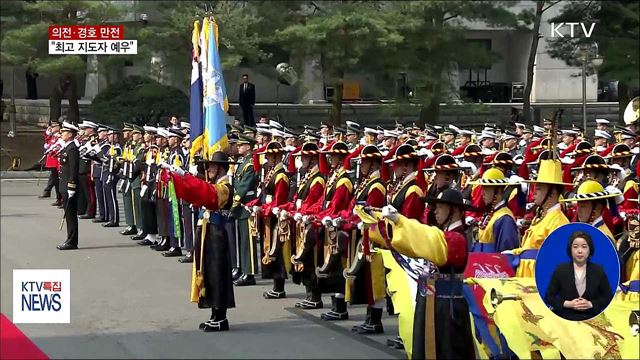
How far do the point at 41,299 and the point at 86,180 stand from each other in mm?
8619

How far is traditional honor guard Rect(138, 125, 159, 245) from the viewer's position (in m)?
16.3

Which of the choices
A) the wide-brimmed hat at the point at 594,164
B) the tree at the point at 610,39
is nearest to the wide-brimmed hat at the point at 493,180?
the wide-brimmed hat at the point at 594,164

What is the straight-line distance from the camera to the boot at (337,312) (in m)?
10.6

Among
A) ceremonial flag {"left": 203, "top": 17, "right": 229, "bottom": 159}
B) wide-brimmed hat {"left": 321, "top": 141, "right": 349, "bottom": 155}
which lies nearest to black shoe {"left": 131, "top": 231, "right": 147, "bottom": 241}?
ceremonial flag {"left": 203, "top": 17, "right": 229, "bottom": 159}

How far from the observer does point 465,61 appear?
41.8 ft

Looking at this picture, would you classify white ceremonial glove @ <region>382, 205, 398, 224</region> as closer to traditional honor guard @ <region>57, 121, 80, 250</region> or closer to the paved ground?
the paved ground

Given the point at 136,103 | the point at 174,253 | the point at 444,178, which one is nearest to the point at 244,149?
the point at 174,253

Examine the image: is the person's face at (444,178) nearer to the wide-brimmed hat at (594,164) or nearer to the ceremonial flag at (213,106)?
the wide-brimmed hat at (594,164)

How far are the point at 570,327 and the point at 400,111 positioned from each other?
9442 millimetres

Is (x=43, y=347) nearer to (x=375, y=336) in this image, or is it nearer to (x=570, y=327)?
(x=375, y=336)

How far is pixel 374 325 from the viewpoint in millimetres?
9914

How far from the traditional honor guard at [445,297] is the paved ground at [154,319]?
83.5 inches

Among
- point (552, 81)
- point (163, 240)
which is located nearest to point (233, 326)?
point (163, 240)

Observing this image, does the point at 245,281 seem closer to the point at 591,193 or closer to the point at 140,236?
the point at 140,236
